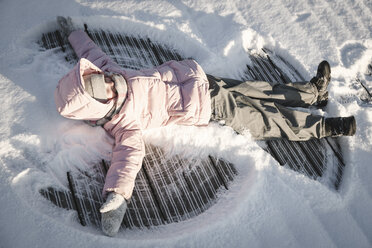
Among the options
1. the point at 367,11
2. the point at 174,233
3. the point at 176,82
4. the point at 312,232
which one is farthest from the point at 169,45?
the point at 367,11

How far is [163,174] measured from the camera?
5.93ft

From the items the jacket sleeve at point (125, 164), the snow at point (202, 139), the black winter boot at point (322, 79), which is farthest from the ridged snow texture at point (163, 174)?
the black winter boot at point (322, 79)

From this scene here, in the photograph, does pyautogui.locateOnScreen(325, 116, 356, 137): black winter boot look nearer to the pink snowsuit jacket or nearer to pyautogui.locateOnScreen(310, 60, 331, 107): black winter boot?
Answer: pyautogui.locateOnScreen(310, 60, 331, 107): black winter boot

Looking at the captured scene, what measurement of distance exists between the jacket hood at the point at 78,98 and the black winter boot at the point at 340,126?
1.33 metres

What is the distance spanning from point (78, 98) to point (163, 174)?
64 cm

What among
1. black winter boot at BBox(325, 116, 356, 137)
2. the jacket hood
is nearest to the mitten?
the jacket hood

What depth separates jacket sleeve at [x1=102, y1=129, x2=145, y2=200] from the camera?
149 centimetres

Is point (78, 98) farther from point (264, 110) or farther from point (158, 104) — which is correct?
point (264, 110)

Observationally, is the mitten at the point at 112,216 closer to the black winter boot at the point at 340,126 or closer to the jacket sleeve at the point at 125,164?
the jacket sleeve at the point at 125,164

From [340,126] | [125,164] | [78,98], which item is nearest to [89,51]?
[78,98]

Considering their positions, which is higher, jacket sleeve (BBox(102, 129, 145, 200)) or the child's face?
the child's face

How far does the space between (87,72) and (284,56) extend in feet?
5.37

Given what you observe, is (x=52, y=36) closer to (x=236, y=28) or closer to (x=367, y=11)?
(x=236, y=28)

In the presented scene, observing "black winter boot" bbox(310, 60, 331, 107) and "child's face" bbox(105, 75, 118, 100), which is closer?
"child's face" bbox(105, 75, 118, 100)
